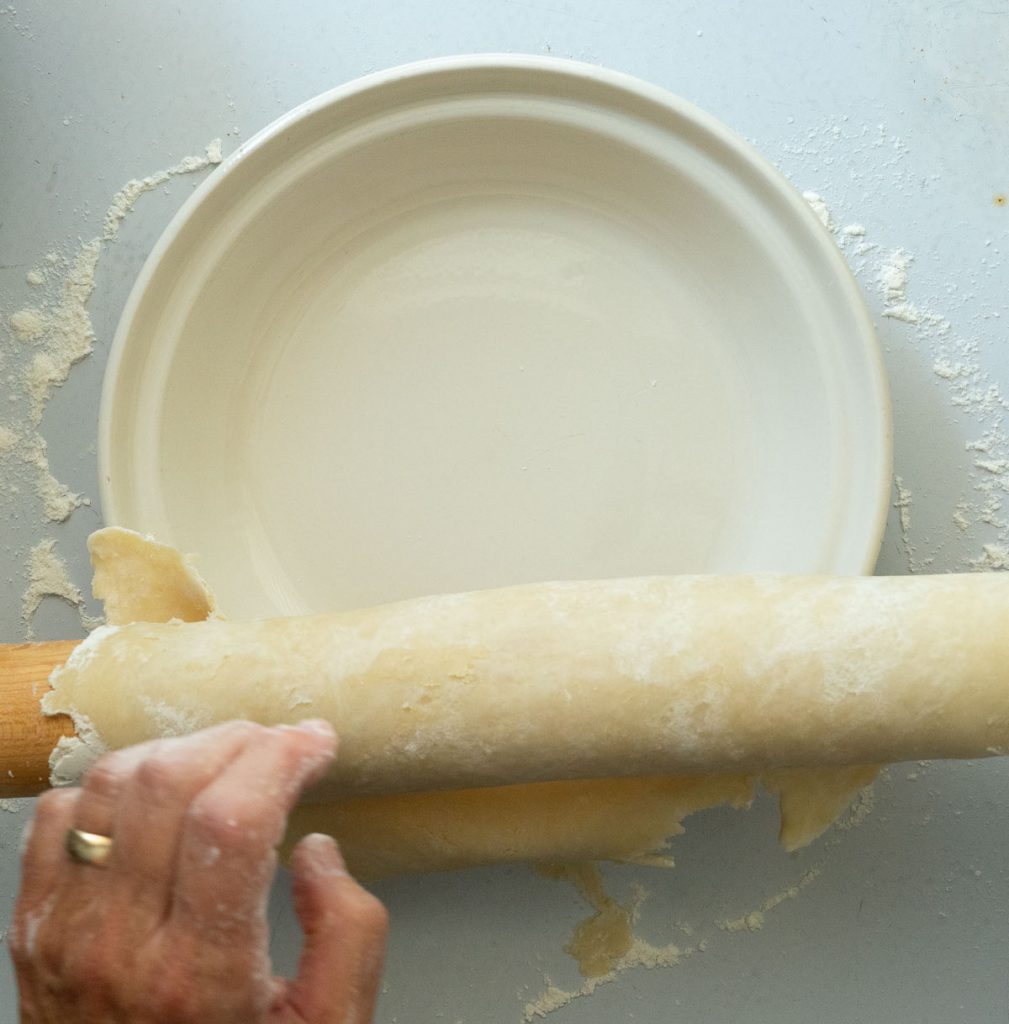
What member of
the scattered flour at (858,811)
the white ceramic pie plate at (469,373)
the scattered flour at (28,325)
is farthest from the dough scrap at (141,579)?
the scattered flour at (858,811)

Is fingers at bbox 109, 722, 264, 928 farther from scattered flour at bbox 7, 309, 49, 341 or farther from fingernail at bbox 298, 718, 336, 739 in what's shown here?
scattered flour at bbox 7, 309, 49, 341

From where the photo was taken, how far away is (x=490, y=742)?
2.44ft

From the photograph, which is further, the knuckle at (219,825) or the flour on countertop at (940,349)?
the flour on countertop at (940,349)

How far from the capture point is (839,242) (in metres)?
1.02

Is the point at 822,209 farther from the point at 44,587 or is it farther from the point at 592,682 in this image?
the point at 44,587

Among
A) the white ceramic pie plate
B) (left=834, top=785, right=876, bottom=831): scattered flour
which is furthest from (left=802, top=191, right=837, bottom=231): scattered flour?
(left=834, top=785, right=876, bottom=831): scattered flour

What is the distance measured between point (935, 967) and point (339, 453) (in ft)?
2.70

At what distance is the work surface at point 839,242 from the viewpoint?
0.98 meters

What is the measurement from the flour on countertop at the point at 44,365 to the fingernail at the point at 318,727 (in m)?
0.44

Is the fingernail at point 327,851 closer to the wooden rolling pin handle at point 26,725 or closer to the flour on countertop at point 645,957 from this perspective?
the wooden rolling pin handle at point 26,725


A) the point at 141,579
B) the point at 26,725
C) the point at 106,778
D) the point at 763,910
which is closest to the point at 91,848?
the point at 106,778

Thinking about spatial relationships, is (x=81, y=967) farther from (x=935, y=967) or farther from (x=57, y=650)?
(x=935, y=967)

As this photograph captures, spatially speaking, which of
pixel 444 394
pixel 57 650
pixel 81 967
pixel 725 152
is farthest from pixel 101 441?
pixel 725 152

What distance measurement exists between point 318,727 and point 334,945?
15 cm
